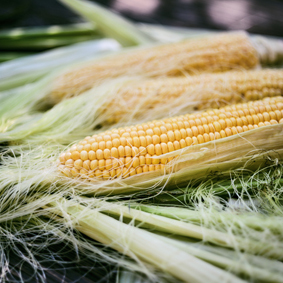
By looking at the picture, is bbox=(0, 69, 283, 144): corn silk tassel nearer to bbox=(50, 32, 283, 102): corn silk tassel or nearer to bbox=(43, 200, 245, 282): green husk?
bbox=(50, 32, 283, 102): corn silk tassel

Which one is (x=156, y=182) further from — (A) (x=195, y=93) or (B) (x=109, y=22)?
(B) (x=109, y=22)

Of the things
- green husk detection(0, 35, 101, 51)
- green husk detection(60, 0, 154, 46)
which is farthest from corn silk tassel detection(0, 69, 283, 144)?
green husk detection(0, 35, 101, 51)

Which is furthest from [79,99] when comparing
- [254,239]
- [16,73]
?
[254,239]

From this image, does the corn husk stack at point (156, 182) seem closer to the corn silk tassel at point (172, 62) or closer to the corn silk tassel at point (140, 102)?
the corn silk tassel at point (140, 102)

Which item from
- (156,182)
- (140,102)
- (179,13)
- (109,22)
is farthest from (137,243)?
(179,13)

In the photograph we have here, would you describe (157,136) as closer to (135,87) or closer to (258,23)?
A: (135,87)

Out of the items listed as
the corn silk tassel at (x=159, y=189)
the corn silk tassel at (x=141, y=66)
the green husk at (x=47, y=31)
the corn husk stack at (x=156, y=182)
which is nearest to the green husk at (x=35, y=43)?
the green husk at (x=47, y=31)

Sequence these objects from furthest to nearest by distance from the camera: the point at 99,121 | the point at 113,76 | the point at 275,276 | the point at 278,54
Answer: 1. the point at 278,54
2. the point at 113,76
3. the point at 99,121
4. the point at 275,276
